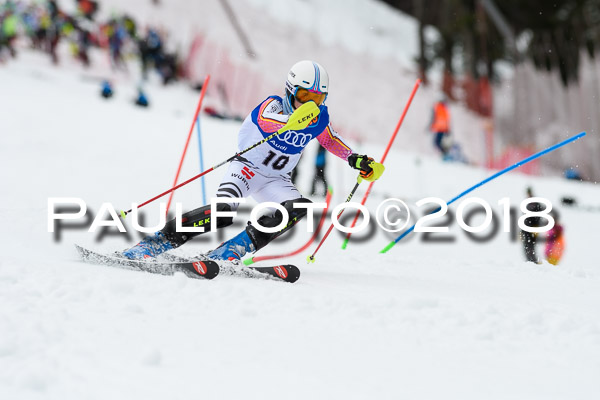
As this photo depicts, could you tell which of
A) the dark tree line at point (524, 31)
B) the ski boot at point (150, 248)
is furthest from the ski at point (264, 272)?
the dark tree line at point (524, 31)

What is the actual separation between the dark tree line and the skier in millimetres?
19846

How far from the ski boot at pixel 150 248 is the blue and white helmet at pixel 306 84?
1.23m

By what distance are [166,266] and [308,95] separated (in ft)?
4.78

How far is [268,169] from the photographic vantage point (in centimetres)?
442

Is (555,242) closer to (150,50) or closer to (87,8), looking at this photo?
(150,50)

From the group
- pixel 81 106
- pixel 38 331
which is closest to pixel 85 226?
pixel 38 331

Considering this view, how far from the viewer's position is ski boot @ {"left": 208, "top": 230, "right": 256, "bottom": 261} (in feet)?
13.8

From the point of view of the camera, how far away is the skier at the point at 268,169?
416 cm

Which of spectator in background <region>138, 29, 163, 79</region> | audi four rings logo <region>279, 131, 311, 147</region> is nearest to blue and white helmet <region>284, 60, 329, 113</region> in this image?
audi four rings logo <region>279, 131, 311, 147</region>

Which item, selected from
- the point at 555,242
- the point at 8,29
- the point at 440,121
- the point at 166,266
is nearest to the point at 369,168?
the point at 166,266

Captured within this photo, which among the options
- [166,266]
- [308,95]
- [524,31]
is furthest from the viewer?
[524,31]

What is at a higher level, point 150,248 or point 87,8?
point 87,8

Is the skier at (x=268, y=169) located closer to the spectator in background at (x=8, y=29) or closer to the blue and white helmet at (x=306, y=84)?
the blue and white helmet at (x=306, y=84)

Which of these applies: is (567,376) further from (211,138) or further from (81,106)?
(81,106)
